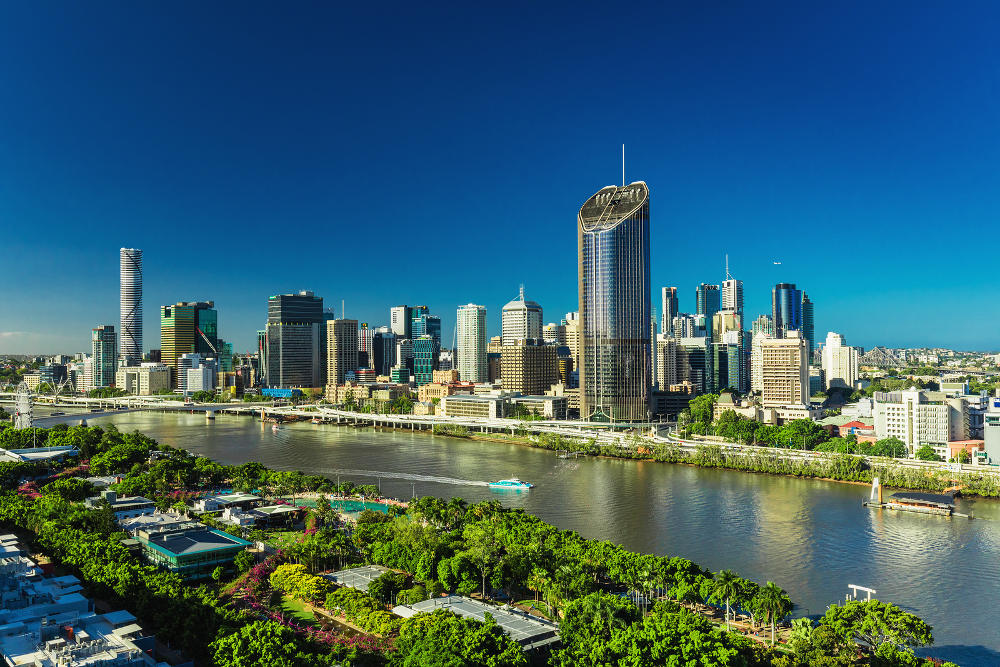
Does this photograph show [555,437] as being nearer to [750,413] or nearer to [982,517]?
[750,413]

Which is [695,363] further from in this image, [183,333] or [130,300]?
[130,300]

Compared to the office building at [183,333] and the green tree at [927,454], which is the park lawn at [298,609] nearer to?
the green tree at [927,454]

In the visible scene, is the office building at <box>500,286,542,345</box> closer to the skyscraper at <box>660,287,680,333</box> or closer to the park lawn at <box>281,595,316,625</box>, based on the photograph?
the skyscraper at <box>660,287,680,333</box>

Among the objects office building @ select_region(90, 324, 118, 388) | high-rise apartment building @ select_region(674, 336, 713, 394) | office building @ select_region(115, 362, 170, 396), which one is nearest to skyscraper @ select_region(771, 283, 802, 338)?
high-rise apartment building @ select_region(674, 336, 713, 394)

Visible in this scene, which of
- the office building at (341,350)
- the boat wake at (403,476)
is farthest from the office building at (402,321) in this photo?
the boat wake at (403,476)

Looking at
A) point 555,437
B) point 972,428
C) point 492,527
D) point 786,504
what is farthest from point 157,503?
point 972,428
